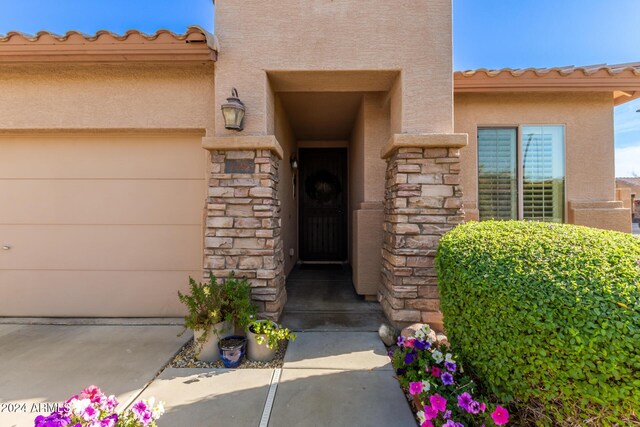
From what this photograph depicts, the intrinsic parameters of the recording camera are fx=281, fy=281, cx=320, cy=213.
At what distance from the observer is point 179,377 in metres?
2.46

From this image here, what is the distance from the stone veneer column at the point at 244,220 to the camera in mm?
3143

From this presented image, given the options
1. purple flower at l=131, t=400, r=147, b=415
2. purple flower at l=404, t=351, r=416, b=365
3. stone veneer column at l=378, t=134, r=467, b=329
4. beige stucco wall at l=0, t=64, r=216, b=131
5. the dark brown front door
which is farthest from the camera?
the dark brown front door

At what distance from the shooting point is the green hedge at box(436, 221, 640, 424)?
1380 millimetres

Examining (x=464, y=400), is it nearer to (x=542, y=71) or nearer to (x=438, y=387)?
(x=438, y=387)

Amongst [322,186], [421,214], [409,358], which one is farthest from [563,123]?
[322,186]

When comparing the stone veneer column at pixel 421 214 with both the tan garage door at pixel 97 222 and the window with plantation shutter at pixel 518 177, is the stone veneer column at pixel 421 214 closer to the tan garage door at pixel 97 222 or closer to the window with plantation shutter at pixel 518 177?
the window with plantation shutter at pixel 518 177

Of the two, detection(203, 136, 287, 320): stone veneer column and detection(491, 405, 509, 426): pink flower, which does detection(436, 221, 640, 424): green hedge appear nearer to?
detection(491, 405, 509, 426): pink flower

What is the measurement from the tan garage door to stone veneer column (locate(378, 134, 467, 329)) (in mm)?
2604

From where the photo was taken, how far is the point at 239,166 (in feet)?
10.4

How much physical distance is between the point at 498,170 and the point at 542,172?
636 millimetres

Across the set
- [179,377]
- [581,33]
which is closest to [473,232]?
[179,377]

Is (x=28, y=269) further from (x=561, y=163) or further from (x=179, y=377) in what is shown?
(x=561, y=163)

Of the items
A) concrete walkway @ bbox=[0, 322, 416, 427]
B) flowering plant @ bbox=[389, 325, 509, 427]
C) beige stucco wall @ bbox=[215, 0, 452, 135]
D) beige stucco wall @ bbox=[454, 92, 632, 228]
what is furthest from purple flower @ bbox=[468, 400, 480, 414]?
beige stucco wall @ bbox=[454, 92, 632, 228]

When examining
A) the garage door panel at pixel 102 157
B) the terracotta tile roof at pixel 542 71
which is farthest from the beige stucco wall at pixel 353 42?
the garage door panel at pixel 102 157
